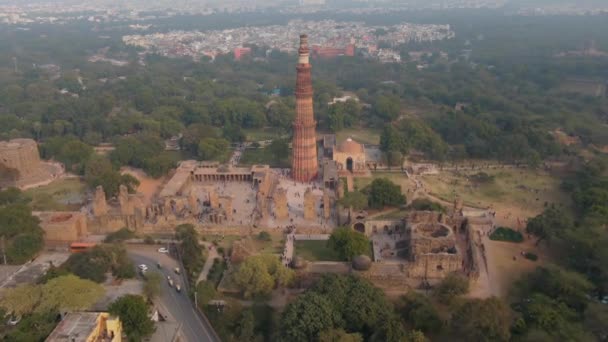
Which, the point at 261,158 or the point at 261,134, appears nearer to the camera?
the point at 261,158

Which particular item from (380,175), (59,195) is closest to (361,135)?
(380,175)

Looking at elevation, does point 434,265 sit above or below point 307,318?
below

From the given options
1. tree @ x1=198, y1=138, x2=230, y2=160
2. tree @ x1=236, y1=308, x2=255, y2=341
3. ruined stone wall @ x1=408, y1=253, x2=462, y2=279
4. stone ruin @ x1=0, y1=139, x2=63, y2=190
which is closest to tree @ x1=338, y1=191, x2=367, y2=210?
ruined stone wall @ x1=408, y1=253, x2=462, y2=279

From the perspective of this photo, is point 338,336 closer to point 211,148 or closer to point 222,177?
point 222,177

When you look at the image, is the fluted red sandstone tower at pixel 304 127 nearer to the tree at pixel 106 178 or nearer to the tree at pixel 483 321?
the tree at pixel 106 178

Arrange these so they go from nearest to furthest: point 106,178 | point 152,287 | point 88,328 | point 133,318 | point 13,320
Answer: point 88,328 < point 133,318 < point 13,320 < point 152,287 < point 106,178

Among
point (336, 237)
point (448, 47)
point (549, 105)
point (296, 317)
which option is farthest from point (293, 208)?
point (448, 47)

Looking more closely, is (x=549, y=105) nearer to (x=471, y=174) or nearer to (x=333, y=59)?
(x=471, y=174)
